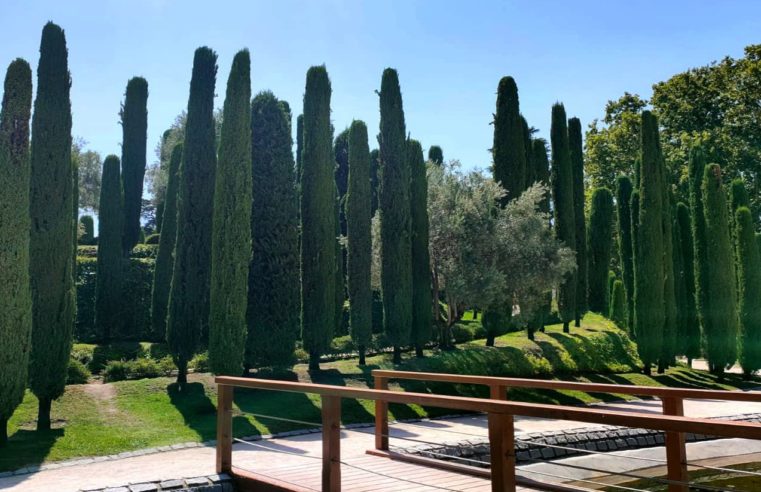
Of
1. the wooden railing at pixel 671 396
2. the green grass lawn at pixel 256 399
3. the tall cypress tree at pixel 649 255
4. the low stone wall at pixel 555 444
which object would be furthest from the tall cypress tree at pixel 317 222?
the tall cypress tree at pixel 649 255

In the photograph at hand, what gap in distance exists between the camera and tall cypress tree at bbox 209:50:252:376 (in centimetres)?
1484

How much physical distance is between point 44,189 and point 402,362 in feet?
32.5

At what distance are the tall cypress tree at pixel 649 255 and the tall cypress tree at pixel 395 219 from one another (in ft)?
28.6

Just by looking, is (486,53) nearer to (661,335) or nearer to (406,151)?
(406,151)

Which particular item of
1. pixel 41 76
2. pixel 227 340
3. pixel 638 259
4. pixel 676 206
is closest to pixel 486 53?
pixel 227 340

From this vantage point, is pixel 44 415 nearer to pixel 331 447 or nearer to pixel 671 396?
pixel 331 447

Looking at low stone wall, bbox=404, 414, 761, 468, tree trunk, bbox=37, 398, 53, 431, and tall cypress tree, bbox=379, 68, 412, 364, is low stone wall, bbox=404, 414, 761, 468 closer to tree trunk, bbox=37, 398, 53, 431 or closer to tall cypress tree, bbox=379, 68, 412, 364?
tree trunk, bbox=37, 398, 53, 431

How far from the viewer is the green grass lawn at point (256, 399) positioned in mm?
11344

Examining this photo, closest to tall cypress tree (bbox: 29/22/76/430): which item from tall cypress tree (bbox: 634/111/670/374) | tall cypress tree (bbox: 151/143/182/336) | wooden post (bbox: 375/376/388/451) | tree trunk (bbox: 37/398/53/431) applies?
tree trunk (bbox: 37/398/53/431)

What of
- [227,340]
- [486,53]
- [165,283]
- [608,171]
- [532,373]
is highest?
[608,171]

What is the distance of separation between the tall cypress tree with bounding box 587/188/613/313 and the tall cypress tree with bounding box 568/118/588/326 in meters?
0.09

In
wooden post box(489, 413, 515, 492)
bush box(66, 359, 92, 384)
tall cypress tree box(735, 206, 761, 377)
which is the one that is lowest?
bush box(66, 359, 92, 384)

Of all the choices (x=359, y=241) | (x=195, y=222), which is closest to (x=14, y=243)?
(x=195, y=222)

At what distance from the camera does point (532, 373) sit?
1852 centimetres
